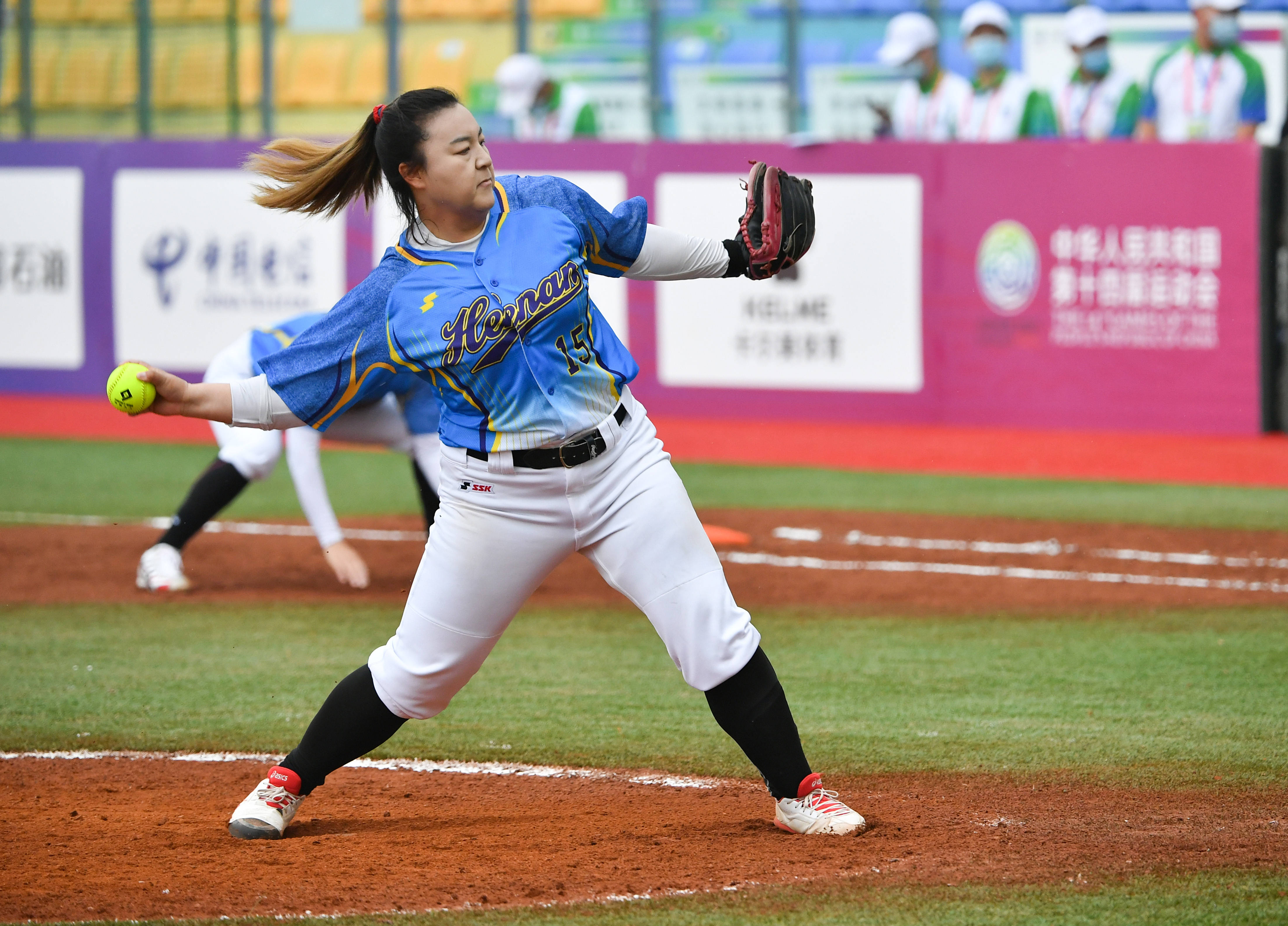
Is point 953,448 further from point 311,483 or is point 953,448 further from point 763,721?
point 763,721

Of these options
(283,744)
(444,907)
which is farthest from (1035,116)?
(444,907)

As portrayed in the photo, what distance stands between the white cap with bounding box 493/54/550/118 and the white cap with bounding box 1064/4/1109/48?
440cm

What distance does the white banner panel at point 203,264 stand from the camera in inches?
519

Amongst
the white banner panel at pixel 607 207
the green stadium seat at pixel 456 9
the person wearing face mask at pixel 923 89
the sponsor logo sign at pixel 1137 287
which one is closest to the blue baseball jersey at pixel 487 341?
the sponsor logo sign at pixel 1137 287

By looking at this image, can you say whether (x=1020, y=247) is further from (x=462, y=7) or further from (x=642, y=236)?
(x=642, y=236)

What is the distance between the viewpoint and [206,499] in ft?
23.4

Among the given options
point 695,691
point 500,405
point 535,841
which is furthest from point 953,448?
point 500,405

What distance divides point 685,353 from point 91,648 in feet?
22.2

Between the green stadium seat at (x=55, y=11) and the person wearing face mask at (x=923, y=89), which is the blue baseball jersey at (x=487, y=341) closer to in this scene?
the person wearing face mask at (x=923, y=89)

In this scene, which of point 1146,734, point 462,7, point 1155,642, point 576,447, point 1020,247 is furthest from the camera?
point 462,7

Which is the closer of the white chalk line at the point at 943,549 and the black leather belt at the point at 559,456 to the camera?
the black leather belt at the point at 559,456

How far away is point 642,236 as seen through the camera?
12.8 ft

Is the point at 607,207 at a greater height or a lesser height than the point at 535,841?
greater

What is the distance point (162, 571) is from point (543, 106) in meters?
7.54
